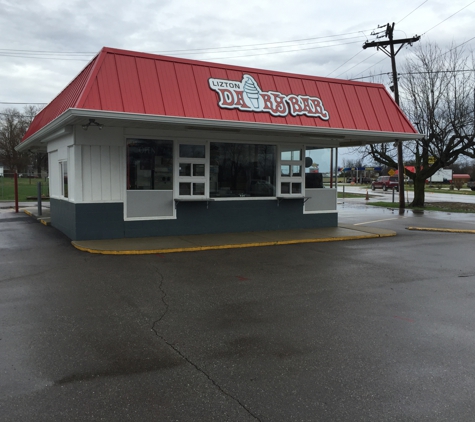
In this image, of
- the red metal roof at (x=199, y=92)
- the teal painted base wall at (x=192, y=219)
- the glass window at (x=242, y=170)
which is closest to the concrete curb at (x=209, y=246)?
the teal painted base wall at (x=192, y=219)

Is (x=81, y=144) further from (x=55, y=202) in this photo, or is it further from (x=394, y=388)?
(x=394, y=388)

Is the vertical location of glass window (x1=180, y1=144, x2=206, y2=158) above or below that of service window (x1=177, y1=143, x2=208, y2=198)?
above

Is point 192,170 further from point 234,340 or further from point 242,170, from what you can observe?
point 234,340

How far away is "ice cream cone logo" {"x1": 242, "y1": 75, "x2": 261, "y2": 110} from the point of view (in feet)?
38.8

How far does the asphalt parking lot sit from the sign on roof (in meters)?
4.68

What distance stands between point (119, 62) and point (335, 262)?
6889 millimetres

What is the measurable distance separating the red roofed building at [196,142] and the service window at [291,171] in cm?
3

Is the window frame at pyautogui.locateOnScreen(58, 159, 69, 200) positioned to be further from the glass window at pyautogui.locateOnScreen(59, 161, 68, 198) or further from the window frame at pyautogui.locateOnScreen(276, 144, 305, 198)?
the window frame at pyautogui.locateOnScreen(276, 144, 305, 198)

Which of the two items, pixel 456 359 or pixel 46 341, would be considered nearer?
pixel 456 359

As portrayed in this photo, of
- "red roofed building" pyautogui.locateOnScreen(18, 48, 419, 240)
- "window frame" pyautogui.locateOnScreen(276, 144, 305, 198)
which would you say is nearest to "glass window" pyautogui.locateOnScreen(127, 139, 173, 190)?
"red roofed building" pyautogui.locateOnScreen(18, 48, 419, 240)

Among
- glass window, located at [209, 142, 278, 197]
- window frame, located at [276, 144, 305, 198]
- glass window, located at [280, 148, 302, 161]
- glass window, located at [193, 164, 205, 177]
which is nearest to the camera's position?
glass window, located at [193, 164, 205, 177]

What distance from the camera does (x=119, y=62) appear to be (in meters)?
10.6

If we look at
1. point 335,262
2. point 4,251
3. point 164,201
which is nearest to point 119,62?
point 164,201

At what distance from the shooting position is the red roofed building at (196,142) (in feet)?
34.7
